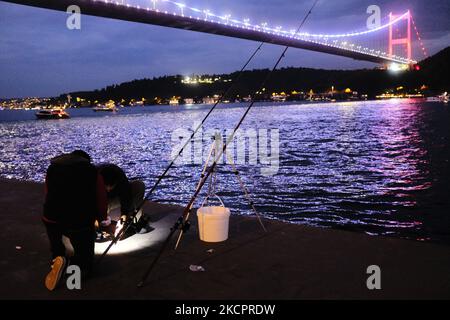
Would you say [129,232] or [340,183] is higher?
[129,232]

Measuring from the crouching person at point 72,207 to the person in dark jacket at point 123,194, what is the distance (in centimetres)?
68

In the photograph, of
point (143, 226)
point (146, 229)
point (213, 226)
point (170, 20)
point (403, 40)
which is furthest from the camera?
point (403, 40)

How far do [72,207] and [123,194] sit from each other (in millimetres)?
1037

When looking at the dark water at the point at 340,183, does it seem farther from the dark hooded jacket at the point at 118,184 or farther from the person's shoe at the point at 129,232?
the dark hooded jacket at the point at 118,184

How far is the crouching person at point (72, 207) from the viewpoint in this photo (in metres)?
3.93

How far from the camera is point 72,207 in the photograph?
13.0 feet

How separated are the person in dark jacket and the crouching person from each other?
68 cm

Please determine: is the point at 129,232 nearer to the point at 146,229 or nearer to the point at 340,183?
the point at 146,229

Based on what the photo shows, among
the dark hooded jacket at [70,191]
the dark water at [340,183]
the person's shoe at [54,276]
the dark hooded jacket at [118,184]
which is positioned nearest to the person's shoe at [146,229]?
the dark hooded jacket at [118,184]

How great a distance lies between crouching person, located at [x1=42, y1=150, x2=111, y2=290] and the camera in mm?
3928

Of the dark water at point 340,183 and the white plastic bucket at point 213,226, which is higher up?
the white plastic bucket at point 213,226

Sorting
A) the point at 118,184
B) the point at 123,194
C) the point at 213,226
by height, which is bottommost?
the point at 213,226

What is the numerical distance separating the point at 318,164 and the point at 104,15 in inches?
1006

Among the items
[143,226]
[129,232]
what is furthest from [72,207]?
[143,226]
